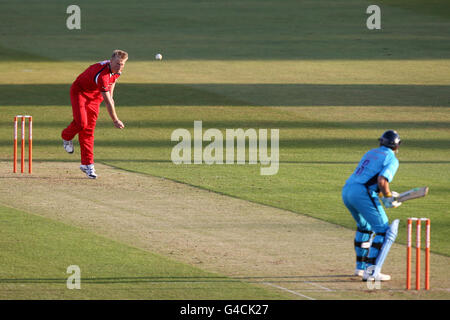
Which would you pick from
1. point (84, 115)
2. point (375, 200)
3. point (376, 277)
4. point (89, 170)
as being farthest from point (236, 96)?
point (376, 277)

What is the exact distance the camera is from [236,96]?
2941cm

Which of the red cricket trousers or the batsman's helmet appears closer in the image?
the batsman's helmet

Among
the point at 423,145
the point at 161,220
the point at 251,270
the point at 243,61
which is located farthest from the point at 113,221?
the point at 243,61

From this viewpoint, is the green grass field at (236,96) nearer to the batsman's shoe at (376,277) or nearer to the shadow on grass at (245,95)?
the shadow on grass at (245,95)

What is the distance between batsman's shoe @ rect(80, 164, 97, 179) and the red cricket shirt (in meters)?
1.52

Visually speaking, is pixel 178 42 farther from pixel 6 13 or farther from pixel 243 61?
pixel 6 13

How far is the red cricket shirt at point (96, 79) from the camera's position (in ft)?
55.5

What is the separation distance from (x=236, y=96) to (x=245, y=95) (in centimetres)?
35

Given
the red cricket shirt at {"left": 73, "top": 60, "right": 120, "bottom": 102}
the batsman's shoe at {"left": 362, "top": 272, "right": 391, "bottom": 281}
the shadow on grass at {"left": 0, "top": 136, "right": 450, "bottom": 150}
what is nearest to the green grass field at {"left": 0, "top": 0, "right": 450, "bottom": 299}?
the shadow on grass at {"left": 0, "top": 136, "right": 450, "bottom": 150}

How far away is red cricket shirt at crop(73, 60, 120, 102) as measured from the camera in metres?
16.9

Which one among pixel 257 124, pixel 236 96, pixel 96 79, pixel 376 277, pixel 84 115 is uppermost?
pixel 236 96

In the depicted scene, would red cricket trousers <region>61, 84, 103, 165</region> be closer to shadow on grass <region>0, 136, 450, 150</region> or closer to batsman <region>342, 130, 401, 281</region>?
shadow on grass <region>0, 136, 450, 150</region>

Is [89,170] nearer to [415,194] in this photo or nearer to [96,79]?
[96,79]

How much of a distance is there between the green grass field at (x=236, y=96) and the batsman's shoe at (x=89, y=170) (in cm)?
152
